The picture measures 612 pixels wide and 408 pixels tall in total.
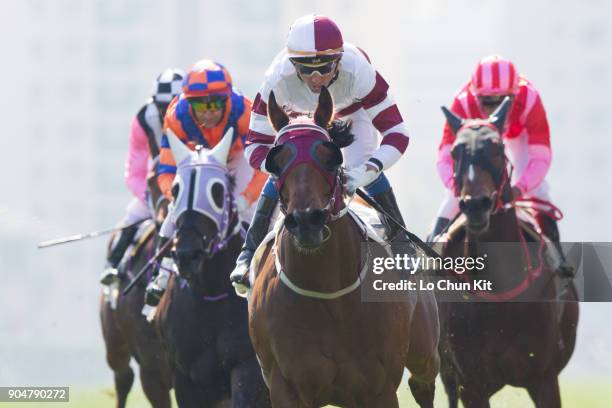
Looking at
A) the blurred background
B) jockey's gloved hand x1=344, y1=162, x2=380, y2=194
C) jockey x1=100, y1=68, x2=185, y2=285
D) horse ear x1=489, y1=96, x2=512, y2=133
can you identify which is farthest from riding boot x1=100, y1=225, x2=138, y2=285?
the blurred background

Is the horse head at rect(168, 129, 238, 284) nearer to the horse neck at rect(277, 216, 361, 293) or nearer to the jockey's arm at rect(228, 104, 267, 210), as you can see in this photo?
the jockey's arm at rect(228, 104, 267, 210)

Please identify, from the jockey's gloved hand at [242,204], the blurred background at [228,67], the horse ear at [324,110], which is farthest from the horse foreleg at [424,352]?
the blurred background at [228,67]

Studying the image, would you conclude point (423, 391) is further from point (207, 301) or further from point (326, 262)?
point (326, 262)

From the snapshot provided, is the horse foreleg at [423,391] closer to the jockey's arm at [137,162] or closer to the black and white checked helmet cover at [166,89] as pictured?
the jockey's arm at [137,162]

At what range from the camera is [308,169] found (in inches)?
232

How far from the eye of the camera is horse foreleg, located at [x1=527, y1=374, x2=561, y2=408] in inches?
316

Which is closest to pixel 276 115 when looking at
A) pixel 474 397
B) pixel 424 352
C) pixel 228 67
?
pixel 424 352

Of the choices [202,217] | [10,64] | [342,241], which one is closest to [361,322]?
[342,241]

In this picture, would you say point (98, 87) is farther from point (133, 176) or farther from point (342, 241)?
point (342, 241)

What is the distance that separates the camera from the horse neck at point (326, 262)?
6258 millimetres

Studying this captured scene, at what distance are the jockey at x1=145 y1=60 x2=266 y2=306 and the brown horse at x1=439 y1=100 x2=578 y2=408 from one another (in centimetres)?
139

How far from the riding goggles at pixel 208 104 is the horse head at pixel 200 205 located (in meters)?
0.77

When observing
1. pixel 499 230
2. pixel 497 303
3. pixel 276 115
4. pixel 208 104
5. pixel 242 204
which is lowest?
pixel 497 303

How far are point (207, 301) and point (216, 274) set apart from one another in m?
0.18
